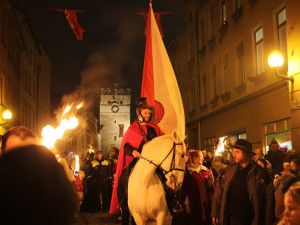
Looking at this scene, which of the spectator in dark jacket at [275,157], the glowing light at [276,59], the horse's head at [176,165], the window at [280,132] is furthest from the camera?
the window at [280,132]

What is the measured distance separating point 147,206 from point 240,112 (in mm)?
13969

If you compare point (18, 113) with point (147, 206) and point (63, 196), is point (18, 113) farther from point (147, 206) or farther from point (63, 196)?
point (63, 196)

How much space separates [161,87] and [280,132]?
6.88 meters

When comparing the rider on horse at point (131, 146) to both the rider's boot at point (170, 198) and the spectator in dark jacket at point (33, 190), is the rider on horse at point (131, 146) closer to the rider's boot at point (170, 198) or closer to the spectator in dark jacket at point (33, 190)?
the rider's boot at point (170, 198)

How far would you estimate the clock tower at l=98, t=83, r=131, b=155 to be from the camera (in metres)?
124

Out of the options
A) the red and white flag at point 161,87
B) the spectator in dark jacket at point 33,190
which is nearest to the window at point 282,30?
the red and white flag at point 161,87

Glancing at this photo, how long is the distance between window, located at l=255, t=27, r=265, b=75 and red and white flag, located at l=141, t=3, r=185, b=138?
741 centimetres

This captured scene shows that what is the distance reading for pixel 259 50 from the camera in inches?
695

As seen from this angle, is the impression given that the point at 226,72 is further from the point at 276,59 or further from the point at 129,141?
the point at 129,141

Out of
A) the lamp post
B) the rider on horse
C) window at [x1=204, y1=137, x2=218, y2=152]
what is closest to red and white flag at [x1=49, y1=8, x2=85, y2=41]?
the lamp post

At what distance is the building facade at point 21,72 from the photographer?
26200mm

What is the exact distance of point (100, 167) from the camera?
56.0 feet

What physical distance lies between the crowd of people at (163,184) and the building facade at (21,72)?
48.7 feet

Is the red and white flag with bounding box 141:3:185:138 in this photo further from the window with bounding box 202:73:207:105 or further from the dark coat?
the window with bounding box 202:73:207:105
